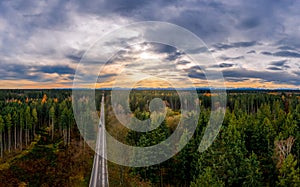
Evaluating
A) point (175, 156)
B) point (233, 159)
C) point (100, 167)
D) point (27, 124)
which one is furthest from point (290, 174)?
point (27, 124)

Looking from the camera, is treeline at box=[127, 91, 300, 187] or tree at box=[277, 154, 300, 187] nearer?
tree at box=[277, 154, 300, 187]

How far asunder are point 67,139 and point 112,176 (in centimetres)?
3325

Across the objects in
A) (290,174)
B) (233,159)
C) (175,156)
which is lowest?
(175,156)

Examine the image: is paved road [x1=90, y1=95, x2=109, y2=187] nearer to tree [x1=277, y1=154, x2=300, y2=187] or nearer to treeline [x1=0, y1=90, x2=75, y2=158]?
treeline [x1=0, y1=90, x2=75, y2=158]

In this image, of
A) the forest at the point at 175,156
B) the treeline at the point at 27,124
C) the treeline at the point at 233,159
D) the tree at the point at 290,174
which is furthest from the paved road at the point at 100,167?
the tree at the point at 290,174

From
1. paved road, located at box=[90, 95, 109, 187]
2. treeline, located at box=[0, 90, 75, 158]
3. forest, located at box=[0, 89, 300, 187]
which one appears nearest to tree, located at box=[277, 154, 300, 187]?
forest, located at box=[0, 89, 300, 187]

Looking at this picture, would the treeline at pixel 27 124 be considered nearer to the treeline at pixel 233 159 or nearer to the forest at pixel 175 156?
the forest at pixel 175 156

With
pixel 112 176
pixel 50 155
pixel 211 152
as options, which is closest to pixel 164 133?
pixel 211 152

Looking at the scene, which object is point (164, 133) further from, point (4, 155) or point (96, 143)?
point (4, 155)

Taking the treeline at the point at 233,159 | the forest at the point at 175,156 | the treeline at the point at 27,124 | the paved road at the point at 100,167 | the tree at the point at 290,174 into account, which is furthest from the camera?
the treeline at the point at 27,124

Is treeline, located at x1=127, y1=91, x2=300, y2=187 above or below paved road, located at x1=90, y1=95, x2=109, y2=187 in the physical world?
above

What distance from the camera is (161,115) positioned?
1570 inches

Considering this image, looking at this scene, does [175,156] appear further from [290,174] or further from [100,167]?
[100,167]

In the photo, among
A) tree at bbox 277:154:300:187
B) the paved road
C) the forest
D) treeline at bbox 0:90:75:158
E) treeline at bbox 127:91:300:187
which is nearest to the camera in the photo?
tree at bbox 277:154:300:187
